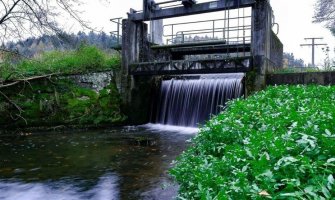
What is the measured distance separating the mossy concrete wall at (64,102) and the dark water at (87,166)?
62.8 inches

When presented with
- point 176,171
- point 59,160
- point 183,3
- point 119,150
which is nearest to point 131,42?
point 183,3

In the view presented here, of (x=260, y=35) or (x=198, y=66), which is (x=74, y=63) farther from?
(x=260, y=35)

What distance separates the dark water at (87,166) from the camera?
612 cm

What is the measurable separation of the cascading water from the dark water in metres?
3.44

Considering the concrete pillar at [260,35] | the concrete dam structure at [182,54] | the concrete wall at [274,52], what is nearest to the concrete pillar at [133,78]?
the concrete dam structure at [182,54]

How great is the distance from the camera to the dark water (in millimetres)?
6121

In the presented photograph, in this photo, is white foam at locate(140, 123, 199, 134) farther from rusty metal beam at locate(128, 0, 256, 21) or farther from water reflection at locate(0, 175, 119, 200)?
water reflection at locate(0, 175, 119, 200)

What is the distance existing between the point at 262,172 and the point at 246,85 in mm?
Result: 12056

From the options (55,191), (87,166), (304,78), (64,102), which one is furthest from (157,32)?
(55,191)

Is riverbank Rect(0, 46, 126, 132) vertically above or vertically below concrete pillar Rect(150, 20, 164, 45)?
below

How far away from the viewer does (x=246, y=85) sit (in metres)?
13.5

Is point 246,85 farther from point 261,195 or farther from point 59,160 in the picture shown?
point 261,195

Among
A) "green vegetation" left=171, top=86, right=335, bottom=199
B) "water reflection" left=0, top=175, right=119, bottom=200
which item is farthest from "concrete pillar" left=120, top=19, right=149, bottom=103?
"green vegetation" left=171, top=86, right=335, bottom=199

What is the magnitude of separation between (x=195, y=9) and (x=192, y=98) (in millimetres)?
4606
